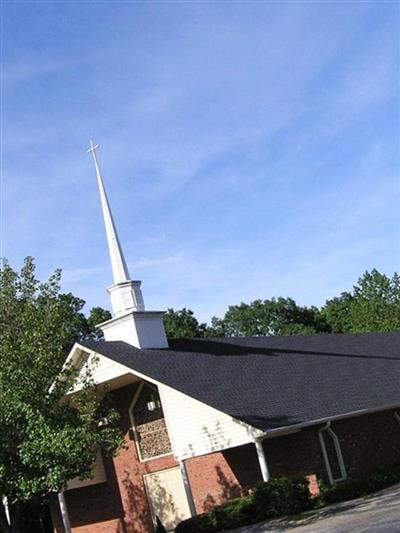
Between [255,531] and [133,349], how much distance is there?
8.76 metres

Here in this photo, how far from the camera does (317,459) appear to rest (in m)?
23.3

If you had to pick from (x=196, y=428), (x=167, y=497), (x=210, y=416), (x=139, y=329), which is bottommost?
(x=167, y=497)

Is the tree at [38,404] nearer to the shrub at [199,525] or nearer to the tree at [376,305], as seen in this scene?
the shrub at [199,525]

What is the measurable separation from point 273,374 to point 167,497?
5.00 m

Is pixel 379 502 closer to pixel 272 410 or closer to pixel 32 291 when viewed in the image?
pixel 272 410

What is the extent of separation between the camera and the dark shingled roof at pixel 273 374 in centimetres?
2267

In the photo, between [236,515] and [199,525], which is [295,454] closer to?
[236,515]

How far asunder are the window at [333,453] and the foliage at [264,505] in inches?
109

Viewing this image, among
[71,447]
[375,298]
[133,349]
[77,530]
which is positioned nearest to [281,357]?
[133,349]

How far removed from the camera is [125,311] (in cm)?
2792

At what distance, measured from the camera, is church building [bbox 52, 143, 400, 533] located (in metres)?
22.7

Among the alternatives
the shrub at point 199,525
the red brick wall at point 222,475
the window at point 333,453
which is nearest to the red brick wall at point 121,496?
the red brick wall at point 222,475

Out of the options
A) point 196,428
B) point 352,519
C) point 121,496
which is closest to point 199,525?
point 196,428

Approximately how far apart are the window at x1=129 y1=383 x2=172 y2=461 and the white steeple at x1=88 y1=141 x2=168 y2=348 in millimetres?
1783
